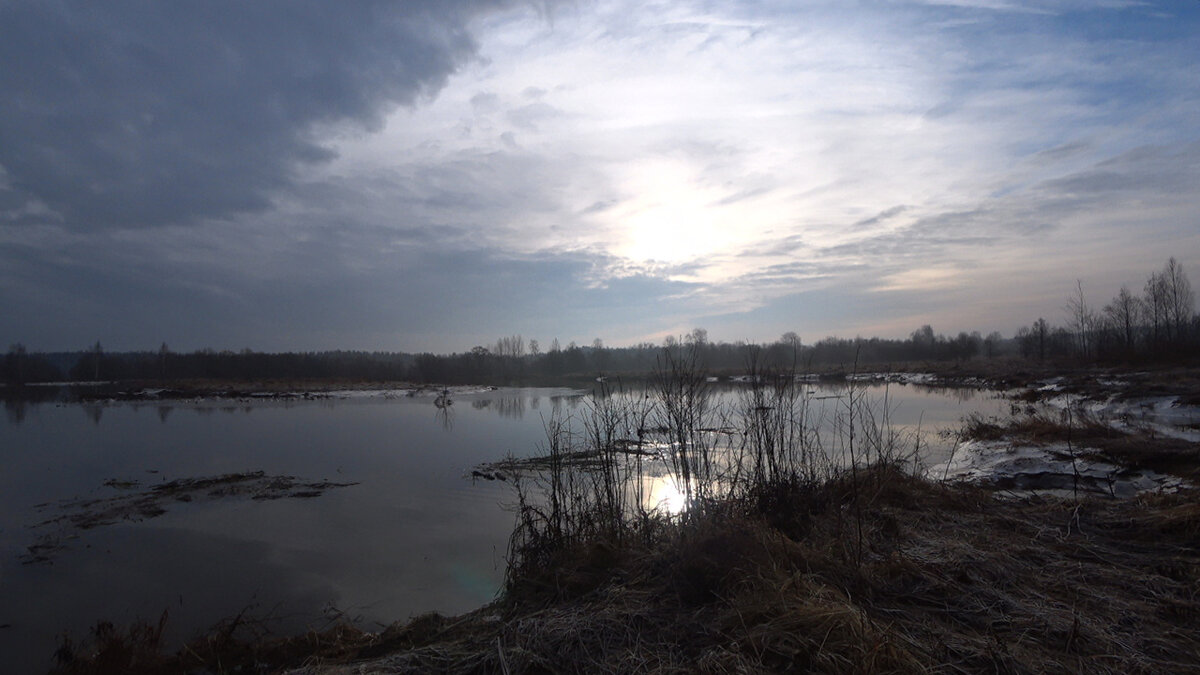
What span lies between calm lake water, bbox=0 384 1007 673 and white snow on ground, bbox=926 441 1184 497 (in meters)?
1.62

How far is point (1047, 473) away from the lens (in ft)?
29.6

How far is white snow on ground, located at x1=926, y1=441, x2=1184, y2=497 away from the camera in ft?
25.7

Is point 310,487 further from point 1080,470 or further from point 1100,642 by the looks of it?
point 1080,470

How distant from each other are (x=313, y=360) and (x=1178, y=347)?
98557 mm

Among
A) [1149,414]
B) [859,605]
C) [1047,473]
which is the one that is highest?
[859,605]

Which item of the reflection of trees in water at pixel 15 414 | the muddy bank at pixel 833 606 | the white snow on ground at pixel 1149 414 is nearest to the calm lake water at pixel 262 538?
the muddy bank at pixel 833 606

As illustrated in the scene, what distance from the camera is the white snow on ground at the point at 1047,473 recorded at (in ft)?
25.7

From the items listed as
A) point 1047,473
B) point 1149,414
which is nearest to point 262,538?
point 1047,473

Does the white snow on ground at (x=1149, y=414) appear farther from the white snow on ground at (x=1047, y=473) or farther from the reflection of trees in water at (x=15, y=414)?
the reflection of trees in water at (x=15, y=414)

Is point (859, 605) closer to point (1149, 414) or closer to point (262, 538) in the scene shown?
point (262, 538)

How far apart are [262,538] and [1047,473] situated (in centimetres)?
1229

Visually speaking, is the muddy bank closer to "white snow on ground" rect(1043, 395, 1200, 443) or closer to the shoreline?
the shoreline

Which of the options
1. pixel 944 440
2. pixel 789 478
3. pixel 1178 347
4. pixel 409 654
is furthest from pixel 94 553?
pixel 1178 347

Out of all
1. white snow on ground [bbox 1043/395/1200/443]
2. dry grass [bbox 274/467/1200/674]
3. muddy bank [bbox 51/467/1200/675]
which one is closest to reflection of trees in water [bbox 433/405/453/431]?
muddy bank [bbox 51/467/1200/675]
